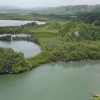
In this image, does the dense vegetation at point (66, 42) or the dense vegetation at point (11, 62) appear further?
the dense vegetation at point (66, 42)

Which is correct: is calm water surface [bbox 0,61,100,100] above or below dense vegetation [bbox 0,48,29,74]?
→ below

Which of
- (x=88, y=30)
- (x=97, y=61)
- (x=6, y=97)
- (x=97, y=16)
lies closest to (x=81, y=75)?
(x=97, y=61)

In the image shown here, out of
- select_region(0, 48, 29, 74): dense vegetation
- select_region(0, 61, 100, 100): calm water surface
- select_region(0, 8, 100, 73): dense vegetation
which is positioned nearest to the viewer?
select_region(0, 61, 100, 100): calm water surface

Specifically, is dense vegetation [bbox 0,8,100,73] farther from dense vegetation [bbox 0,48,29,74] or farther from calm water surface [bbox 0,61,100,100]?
calm water surface [bbox 0,61,100,100]

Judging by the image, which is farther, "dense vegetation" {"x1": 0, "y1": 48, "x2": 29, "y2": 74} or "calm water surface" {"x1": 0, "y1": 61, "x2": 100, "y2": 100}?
"dense vegetation" {"x1": 0, "y1": 48, "x2": 29, "y2": 74}

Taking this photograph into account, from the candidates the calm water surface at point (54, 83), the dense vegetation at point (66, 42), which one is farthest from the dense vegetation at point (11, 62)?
the calm water surface at point (54, 83)

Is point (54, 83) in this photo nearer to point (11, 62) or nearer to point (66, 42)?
point (11, 62)

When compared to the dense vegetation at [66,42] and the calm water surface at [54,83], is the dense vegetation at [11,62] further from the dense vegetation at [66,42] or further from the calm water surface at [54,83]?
the calm water surface at [54,83]

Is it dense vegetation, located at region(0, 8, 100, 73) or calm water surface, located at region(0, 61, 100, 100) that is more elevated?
dense vegetation, located at region(0, 8, 100, 73)

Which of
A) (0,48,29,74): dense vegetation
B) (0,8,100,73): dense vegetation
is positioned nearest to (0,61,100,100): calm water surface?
(0,48,29,74): dense vegetation

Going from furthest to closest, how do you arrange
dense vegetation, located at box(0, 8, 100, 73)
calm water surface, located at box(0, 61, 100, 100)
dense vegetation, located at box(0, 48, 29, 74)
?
dense vegetation, located at box(0, 8, 100, 73) < dense vegetation, located at box(0, 48, 29, 74) < calm water surface, located at box(0, 61, 100, 100)
